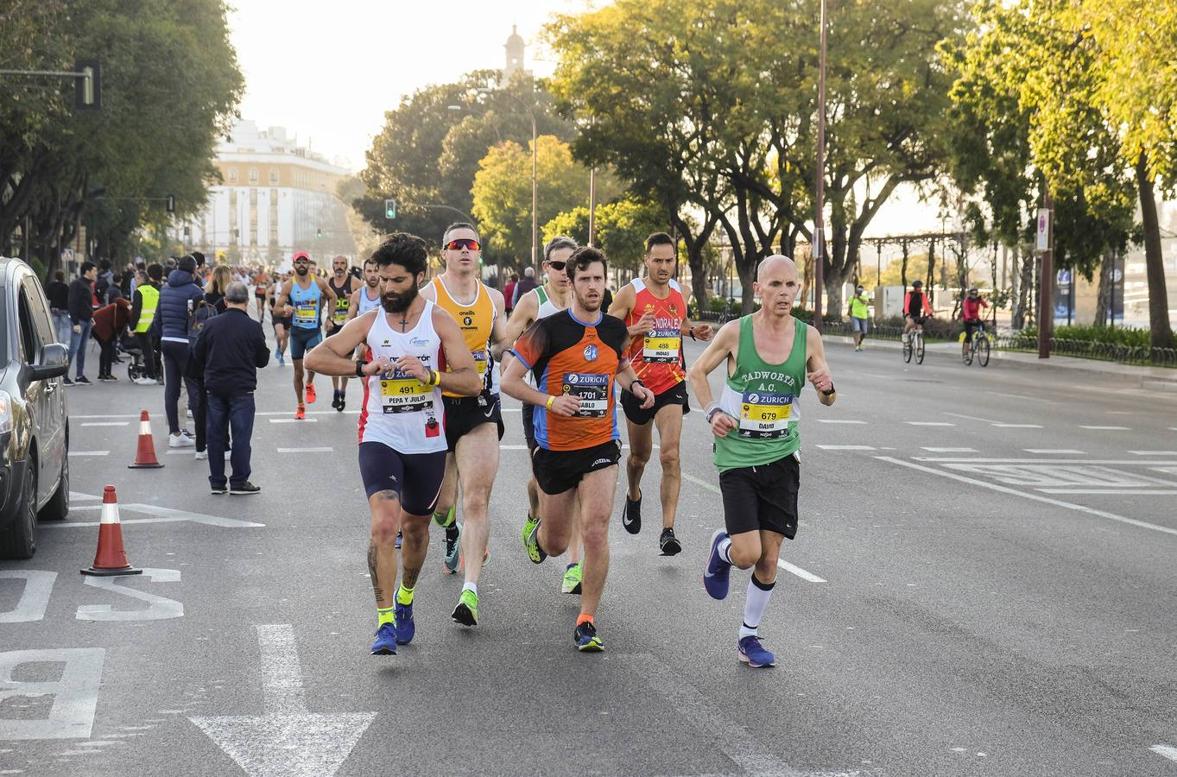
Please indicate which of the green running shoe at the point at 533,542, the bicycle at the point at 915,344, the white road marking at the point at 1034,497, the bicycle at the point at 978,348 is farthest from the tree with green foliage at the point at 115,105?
the green running shoe at the point at 533,542

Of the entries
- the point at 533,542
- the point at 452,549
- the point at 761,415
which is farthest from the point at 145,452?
the point at 761,415

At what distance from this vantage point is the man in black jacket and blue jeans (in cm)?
1270

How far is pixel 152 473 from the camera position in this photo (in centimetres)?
1398

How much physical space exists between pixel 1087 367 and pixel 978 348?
9.39ft

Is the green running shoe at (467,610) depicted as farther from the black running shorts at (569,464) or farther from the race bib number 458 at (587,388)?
the race bib number 458 at (587,388)

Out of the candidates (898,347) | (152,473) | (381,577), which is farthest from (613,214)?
(381,577)

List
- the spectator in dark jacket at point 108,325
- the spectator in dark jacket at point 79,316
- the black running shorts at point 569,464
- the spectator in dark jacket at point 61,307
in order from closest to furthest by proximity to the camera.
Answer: the black running shorts at point 569,464 → the spectator in dark jacket at point 108,325 → the spectator in dark jacket at point 79,316 → the spectator in dark jacket at point 61,307

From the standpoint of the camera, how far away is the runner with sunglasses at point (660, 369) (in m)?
9.62

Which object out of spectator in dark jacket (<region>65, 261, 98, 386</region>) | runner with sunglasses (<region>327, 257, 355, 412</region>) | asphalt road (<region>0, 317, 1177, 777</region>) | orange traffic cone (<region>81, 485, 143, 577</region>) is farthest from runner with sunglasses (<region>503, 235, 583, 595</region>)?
spectator in dark jacket (<region>65, 261, 98, 386</region>)

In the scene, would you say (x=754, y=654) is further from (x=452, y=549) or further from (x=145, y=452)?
(x=145, y=452)

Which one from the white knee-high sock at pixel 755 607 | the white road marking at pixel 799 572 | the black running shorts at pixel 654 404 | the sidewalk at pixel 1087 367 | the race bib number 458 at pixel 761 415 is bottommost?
the white road marking at pixel 799 572

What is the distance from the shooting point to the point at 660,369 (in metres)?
9.88

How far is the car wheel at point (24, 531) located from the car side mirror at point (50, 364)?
0.54m

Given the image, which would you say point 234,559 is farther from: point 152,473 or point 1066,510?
point 1066,510
